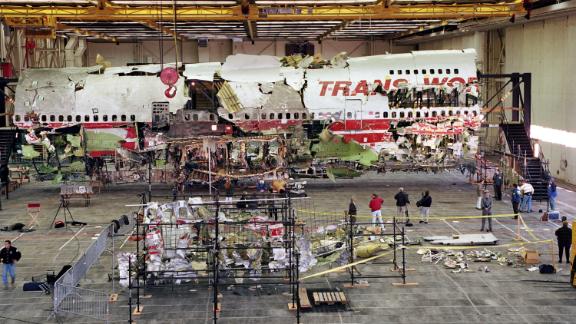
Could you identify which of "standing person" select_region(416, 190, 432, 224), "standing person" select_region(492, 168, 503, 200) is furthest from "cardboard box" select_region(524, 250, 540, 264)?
"standing person" select_region(492, 168, 503, 200)

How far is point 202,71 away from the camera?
42.3 m

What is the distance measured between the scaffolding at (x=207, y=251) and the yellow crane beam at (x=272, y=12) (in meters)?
24.6

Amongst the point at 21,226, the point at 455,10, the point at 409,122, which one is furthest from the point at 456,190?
the point at 21,226

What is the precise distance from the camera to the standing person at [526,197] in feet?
121

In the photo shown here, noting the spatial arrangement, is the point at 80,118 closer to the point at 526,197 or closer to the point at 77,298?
the point at 77,298

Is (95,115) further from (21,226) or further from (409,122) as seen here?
(409,122)

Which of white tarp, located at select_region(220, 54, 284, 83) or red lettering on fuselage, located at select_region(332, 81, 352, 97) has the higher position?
white tarp, located at select_region(220, 54, 284, 83)

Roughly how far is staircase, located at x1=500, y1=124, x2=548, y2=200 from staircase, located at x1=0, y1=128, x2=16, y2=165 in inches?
1300

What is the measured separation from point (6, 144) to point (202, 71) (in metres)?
14.2

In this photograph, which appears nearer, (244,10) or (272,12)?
(244,10)

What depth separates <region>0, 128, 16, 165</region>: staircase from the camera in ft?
144

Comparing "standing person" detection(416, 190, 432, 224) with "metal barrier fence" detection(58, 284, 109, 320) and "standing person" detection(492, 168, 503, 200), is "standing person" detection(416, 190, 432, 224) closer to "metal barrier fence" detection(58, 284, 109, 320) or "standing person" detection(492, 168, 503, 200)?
"standing person" detection(492, 168, 503, 200)

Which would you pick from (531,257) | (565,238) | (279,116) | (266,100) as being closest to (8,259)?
(531,257)

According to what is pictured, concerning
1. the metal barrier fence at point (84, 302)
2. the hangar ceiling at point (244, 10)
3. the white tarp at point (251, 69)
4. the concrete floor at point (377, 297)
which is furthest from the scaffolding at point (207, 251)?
the hangar ceiling at point (244, 10)
